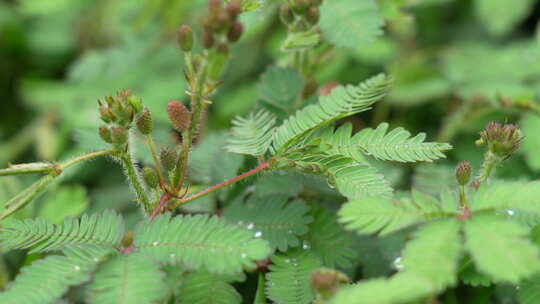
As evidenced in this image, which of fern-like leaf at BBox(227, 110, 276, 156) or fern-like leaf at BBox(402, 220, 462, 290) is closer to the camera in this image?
fern-like leaf at BBox(402, 220, 462, 290)

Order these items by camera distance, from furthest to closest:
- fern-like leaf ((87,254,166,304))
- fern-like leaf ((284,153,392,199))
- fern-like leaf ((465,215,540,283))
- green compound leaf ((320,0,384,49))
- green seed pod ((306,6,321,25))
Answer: green compound leaf ((320,0,384,49)), green seed pod ((306,6,321,25)), fern-like leaf ((284,153,392,199)), fern-like leaf ((87,254,166,304)), fern-like leaf ((465,215,540,283))

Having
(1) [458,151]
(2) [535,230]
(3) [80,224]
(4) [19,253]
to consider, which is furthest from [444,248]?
(4) [19,253]

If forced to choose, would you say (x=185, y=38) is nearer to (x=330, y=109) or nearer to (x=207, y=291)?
(x=330, y=109)

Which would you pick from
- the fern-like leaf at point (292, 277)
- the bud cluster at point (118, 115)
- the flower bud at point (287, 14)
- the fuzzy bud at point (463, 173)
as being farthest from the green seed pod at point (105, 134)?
the fuzzy bud at point (463, 173)

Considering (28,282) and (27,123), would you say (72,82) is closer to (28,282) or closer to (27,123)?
(27,123)

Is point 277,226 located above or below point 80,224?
below

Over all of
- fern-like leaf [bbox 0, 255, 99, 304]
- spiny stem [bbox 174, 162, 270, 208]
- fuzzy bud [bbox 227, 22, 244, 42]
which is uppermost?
fuzzy bud [bbox 227, 22, 244, 42]

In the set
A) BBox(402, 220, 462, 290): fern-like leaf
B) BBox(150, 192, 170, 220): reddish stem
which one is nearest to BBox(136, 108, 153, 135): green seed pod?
BBox(150, 192, 170, 220): reddish stem

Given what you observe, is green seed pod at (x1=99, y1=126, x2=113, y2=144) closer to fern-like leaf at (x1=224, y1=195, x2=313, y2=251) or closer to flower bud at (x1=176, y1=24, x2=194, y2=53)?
flower bud at (x1=176, y1=24, x2=194, y2=53)
